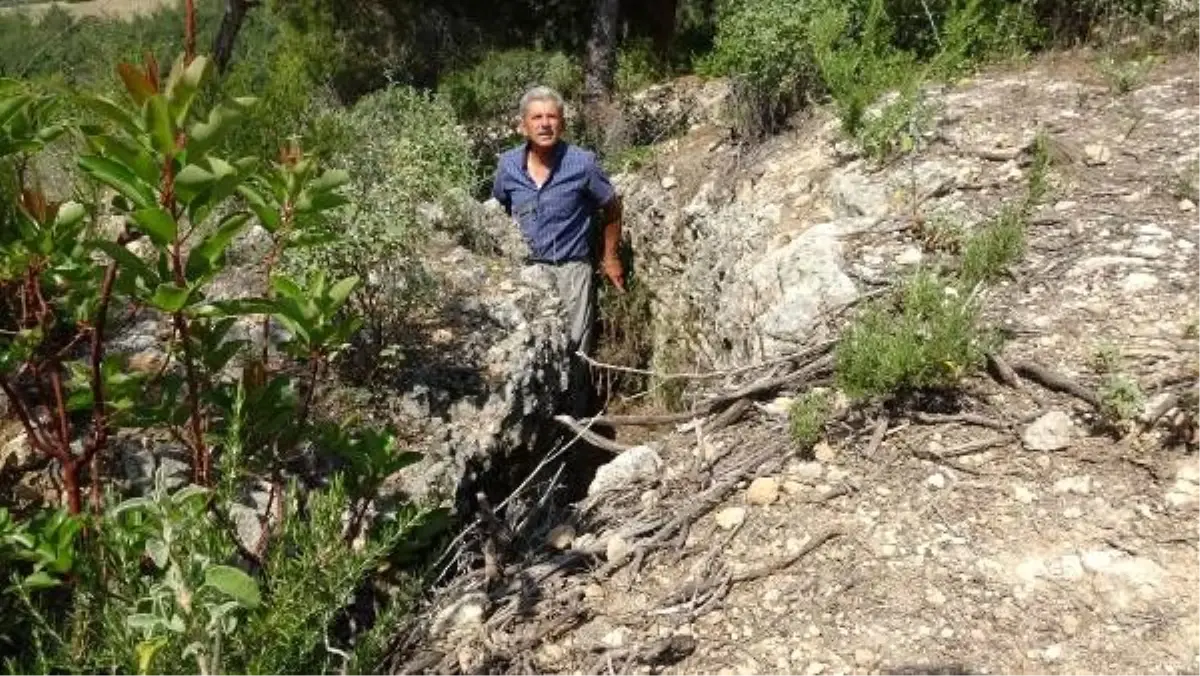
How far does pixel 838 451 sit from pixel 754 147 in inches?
111

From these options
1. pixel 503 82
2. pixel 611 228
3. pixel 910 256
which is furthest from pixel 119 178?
pixel 503 82

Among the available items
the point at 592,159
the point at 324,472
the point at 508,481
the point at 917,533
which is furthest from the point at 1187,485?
the point at 592,159

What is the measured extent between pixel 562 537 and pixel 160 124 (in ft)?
5.32

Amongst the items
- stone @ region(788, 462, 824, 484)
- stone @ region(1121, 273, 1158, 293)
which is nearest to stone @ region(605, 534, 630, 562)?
stone @ region(788, 462, 824, 484)

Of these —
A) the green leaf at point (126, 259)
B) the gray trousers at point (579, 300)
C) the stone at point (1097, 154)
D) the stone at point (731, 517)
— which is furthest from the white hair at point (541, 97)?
the green leaf at point (126, 259)

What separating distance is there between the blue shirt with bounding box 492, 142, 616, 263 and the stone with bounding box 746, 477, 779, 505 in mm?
2258

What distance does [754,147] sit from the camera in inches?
201

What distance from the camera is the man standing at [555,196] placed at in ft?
15.1

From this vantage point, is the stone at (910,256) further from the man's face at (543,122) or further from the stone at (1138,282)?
the man's face at (543,122)

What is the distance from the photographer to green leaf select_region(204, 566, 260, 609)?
1.29 m

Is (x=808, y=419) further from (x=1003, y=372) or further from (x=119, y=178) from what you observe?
(x=119, y=178)

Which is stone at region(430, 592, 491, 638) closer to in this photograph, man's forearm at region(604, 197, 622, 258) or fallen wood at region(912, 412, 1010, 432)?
fallen wood at region(912, 412, 1010, 432)

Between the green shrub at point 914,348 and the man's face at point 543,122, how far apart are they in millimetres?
2243

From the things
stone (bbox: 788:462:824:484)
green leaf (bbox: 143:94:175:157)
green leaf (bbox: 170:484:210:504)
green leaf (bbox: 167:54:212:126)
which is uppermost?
green leaf (bbox: 167:54:212:126)
